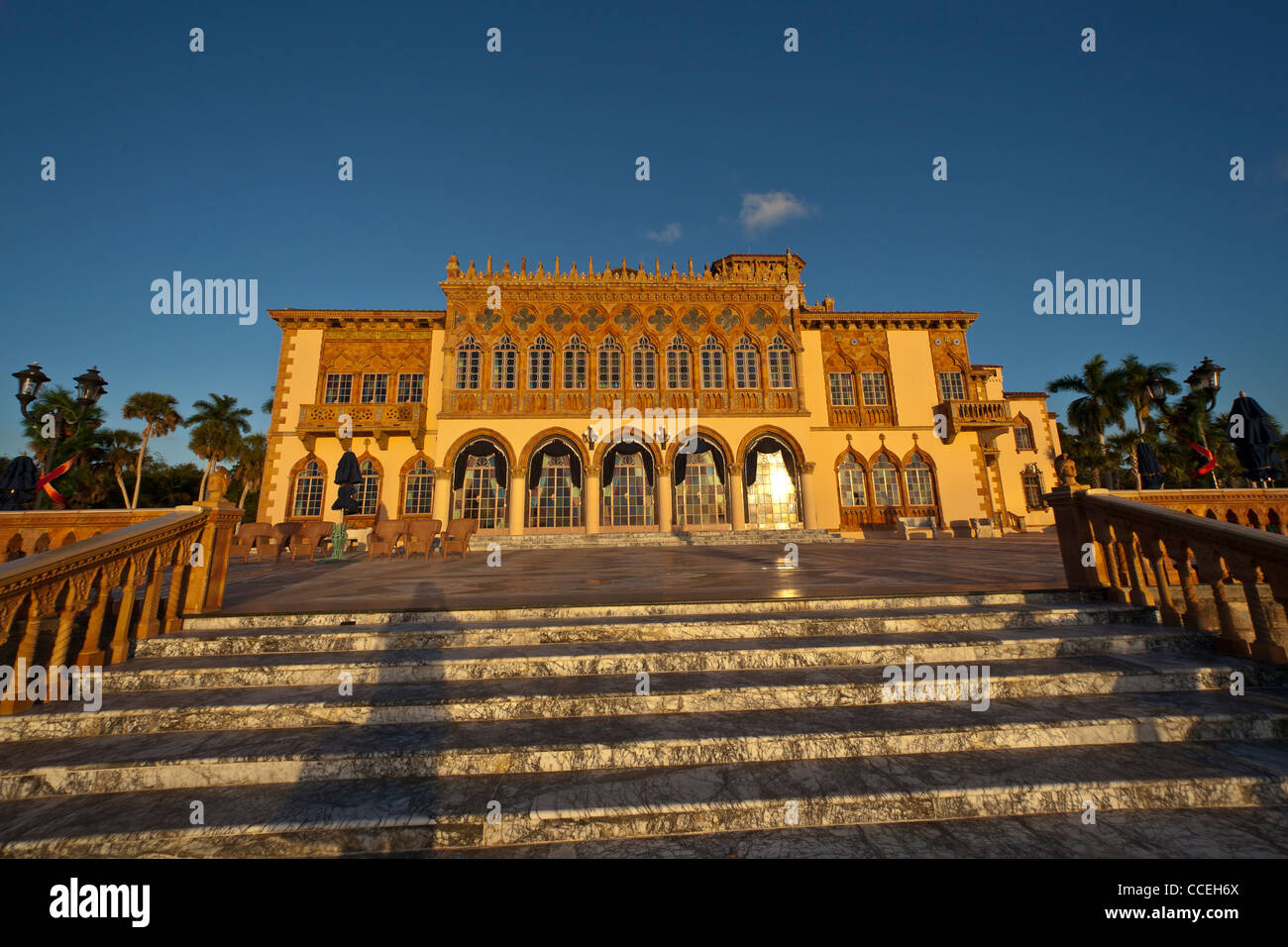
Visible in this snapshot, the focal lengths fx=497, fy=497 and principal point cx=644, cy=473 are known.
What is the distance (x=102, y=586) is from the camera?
13.0 feet

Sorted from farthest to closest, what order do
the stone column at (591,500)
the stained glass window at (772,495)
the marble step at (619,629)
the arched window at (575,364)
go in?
the arched window at (575,364), the stained glass window at (772,495), the stone column at (591,500), the marble step at (619,629)

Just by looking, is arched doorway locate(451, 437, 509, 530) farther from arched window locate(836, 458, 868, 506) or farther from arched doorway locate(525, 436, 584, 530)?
arched window locate(836, 458, 868, 506)

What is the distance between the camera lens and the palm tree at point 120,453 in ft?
99.3

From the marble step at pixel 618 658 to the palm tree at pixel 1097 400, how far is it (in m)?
33.4

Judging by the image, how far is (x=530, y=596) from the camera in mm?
5707

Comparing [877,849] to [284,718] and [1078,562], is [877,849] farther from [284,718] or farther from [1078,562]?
[1078,562]

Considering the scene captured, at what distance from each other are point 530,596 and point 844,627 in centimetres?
335

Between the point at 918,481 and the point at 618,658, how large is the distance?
2362 centimetres

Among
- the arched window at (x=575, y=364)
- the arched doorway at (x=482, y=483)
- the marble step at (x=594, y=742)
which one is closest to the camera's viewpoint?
the marble step at (x=594, y=742)

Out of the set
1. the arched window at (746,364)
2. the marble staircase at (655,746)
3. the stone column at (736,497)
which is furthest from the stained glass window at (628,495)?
the marble staircase at (655,746)

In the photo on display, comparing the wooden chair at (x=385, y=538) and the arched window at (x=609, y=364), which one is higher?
the arched window at (x=609, y=364)

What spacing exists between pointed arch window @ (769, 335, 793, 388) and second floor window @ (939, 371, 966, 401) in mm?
8015

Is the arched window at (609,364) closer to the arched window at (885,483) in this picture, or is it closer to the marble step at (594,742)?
the arched window at (885,483)
